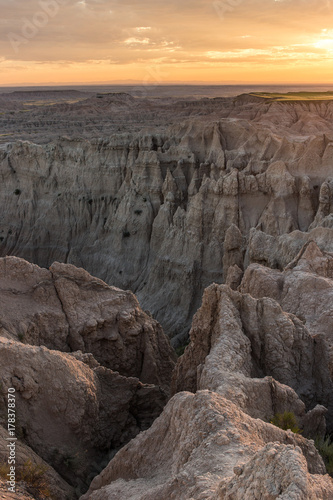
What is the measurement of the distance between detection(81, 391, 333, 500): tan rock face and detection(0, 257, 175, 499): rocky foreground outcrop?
168 cm

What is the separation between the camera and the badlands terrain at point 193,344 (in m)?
8.23

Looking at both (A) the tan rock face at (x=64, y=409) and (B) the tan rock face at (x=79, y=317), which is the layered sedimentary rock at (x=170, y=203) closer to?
(B) the tan rock face at (x=79, y=317)

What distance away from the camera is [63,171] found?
45406mm

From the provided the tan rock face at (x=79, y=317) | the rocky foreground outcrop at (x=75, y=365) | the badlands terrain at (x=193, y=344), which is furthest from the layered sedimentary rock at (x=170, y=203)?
the rocky foreground outcrop at (x=75, y=365)

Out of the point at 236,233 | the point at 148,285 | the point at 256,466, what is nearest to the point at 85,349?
the point at 256,466

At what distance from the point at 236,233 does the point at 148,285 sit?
36.3 ft

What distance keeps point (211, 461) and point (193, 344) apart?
6214mm

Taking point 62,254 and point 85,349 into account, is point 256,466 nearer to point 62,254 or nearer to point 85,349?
point 85,349

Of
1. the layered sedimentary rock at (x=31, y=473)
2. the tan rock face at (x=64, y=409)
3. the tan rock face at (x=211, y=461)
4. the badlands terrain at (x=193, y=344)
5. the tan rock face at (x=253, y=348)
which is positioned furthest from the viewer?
the tan rock face at (x=253, y=348)

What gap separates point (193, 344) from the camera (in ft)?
44.5

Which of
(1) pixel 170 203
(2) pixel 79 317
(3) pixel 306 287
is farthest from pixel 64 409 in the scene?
(1) pixel 170 203

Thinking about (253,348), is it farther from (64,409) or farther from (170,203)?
(170,203)

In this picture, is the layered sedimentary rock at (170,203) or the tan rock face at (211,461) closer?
the tan rock face at (211,461)

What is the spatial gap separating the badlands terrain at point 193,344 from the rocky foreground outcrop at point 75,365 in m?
0.04
